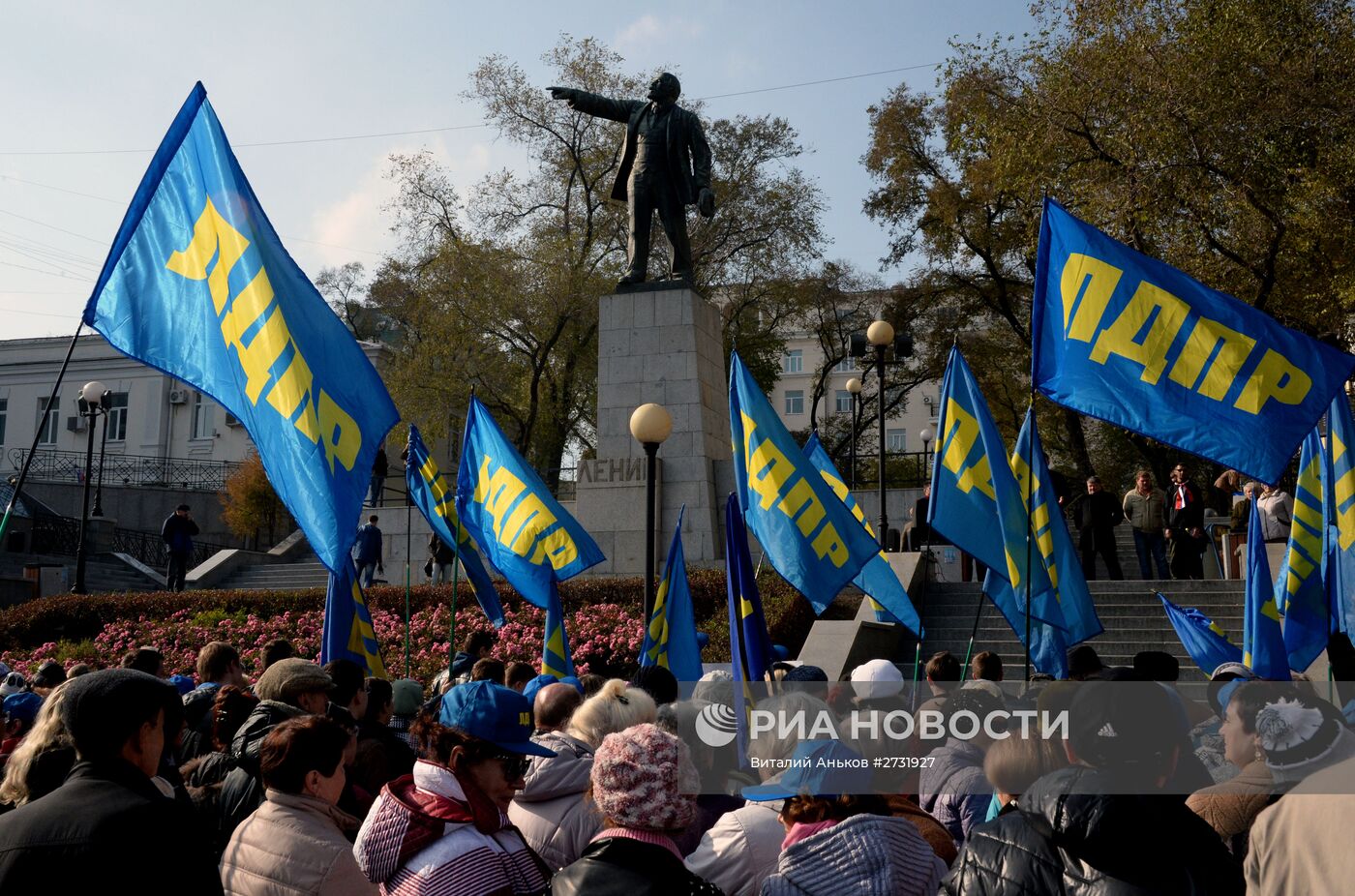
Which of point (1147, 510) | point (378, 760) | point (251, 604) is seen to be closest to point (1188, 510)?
point (1147, 510)

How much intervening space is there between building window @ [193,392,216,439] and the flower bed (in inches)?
1335

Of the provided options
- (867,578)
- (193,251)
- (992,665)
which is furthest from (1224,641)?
(193,251)

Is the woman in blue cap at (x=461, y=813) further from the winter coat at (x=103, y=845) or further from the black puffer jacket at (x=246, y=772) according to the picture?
the winter coat at (x=103, y=845)

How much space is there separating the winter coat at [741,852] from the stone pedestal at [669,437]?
14357mm

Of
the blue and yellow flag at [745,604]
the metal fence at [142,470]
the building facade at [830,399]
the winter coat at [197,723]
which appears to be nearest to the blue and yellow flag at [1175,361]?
the blue and yellow flag at [745,604]

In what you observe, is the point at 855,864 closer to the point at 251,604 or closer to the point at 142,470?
the point at 251,604

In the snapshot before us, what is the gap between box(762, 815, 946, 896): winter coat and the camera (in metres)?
3.26

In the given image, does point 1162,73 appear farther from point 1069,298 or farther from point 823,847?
point 823,847

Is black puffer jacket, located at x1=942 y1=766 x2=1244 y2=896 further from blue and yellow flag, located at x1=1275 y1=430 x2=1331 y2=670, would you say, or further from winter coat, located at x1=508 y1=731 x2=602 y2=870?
blue and yellow flag, located at x1=1275 y1=430 x2=1331 y2=670

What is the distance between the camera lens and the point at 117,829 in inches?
109

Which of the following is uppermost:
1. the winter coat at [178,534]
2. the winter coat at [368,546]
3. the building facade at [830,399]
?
the building facade at [830,399]

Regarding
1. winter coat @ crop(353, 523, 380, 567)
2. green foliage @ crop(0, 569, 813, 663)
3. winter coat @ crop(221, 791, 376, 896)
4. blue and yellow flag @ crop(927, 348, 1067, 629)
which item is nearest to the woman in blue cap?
winter coat @ crop(221, 791, 376, 896)

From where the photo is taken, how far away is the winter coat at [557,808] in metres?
4.06

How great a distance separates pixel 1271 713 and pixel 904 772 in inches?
46.7
